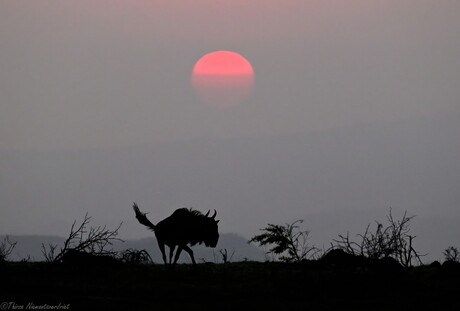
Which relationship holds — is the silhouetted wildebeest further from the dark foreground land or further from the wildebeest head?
the dark foreground land

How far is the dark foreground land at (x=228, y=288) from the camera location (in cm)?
1705

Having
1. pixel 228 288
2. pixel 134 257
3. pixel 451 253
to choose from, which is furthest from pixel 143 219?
pixel 451 253

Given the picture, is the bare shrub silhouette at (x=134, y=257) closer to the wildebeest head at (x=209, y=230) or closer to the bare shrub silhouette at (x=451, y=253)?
the wildebeest head at (x=209, y=230)

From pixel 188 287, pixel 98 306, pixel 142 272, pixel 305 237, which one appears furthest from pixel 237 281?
pixel 305 237

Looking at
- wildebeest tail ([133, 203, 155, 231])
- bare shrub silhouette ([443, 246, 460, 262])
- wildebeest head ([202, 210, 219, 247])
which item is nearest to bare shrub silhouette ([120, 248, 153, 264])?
→ wildebeest tail ([133, 203, 155, 231])

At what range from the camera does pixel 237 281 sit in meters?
21.0

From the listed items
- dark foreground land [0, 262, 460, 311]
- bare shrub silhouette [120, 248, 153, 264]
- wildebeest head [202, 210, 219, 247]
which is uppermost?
wildebeest head [202, 210, 219, 247]

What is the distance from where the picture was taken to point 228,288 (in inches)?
770

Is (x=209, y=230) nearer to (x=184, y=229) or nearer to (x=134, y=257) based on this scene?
(x=184, y=229)

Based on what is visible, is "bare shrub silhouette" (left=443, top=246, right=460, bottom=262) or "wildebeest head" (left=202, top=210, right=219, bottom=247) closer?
"wildebeest head" (left=202, top=210, right=219, bottom=247)

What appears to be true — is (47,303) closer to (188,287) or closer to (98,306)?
(98,306)

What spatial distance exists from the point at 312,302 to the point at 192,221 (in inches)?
326

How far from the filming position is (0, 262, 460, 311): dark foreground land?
1705cm

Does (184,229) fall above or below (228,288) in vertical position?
above
